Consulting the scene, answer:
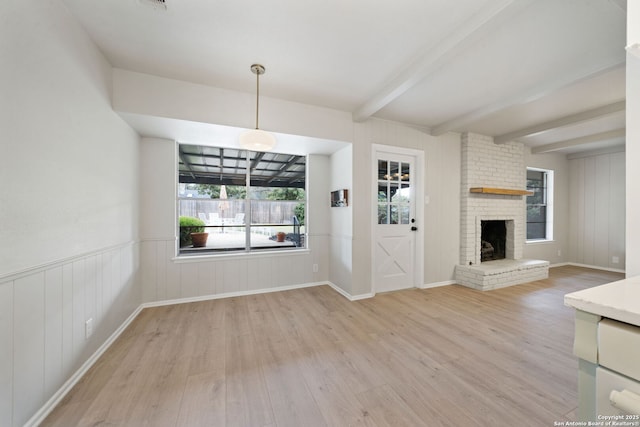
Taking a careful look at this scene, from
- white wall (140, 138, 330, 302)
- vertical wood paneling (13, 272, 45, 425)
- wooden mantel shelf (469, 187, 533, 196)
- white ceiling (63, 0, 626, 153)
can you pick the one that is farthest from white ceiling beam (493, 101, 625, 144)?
vertical wood paneling (13, 272, 45, 425)

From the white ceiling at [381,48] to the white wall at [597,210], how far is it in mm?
3094

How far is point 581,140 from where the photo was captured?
445 centimetres

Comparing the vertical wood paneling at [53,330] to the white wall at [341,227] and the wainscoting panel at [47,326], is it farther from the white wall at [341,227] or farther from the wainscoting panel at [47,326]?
the white wall at [341,227]

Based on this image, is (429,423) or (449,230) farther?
(449,230)

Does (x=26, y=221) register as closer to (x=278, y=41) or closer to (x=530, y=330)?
(x=278, y=41)

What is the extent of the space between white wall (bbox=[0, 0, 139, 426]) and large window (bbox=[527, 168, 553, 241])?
748 centimetres

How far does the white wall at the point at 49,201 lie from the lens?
1240 millimetres

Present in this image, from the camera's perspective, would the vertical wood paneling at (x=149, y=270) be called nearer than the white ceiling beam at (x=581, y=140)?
Yes

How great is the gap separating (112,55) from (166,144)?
1.19m

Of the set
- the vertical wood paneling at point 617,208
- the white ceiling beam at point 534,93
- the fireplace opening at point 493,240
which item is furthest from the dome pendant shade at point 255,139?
the vertical wood paneling at point 617,208

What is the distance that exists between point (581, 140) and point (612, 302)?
581 centimetres

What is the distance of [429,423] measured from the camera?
1392mm

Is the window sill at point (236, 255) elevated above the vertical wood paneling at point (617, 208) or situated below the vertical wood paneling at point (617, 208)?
below

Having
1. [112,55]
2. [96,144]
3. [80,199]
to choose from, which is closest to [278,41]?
[112,55]
